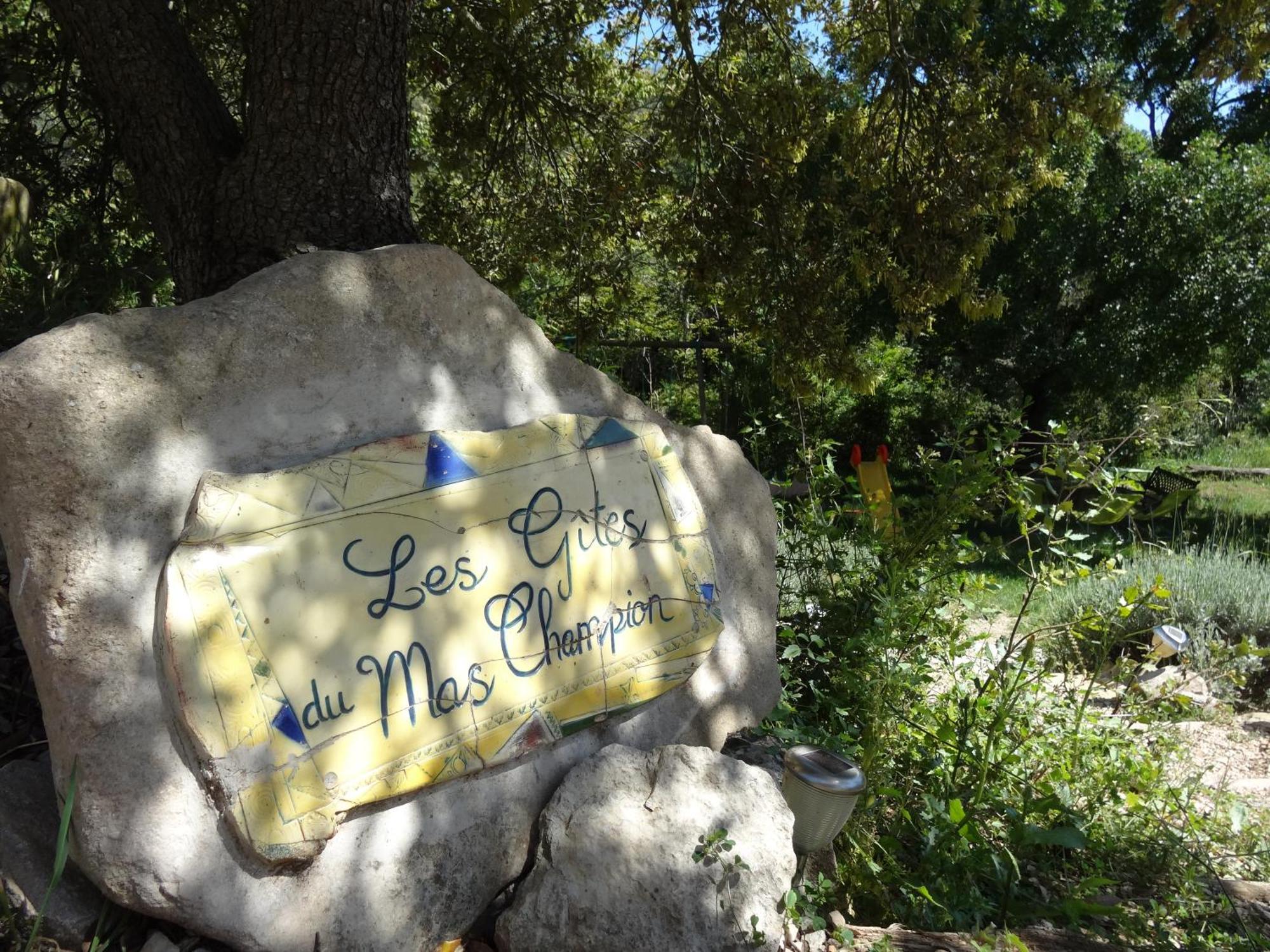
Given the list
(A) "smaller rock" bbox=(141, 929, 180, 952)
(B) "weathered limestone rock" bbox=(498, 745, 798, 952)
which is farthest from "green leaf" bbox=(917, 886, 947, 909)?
(A) "smaller rock" bbox=(141, 929, 180, 952)

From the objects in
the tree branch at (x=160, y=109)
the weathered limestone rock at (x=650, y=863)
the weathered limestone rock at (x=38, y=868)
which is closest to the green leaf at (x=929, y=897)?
the weathered limestone rock at (x=650, y=863)

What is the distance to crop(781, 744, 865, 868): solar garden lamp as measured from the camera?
269 cm

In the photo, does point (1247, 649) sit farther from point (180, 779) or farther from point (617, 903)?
point (180, 779)

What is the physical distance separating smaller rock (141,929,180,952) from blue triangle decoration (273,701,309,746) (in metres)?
0.53

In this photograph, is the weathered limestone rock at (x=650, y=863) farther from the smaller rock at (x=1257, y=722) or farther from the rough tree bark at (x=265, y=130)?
the smaller rock at (x=1257, y=722)

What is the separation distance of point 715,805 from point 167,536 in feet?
5.02

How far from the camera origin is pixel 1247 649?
3662 mm

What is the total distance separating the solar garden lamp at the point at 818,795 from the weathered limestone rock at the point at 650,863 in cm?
10

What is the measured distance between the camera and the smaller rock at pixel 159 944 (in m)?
2.17

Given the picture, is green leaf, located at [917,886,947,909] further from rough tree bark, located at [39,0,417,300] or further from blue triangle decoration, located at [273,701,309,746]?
rough tree bark, located at [39,0,417,300]

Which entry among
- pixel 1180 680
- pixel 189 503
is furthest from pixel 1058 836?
pixel 1180 680

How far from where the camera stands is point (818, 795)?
106 inches

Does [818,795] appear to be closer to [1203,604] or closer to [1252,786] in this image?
[1252,786]

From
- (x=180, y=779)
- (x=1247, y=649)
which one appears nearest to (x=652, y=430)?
(x=180, y=779)
